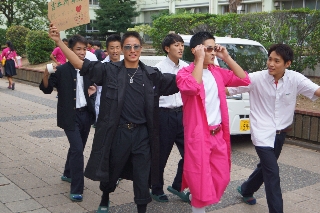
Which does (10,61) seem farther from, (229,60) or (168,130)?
(229,60)

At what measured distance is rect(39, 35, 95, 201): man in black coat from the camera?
204 inches

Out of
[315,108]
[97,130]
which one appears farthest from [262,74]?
[315,108]

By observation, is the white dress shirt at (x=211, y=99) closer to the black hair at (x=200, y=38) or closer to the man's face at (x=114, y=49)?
the black hair at (x=200, y=38)

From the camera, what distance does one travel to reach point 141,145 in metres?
4.19

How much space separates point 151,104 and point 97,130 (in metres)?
0.55

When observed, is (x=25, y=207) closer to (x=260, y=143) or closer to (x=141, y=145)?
(x=141, y=145)

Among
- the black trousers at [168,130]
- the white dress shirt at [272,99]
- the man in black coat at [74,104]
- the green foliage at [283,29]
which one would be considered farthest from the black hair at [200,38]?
the green foliage at [283,29]

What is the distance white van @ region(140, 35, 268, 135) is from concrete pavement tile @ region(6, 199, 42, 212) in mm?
3672

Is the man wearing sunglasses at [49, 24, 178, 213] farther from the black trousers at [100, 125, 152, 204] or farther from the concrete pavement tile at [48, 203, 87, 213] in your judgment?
the concrete pavement tile at [48, 203, 87, 213]

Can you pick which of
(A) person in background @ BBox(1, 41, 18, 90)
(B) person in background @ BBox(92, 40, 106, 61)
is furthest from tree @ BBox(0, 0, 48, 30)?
(B) person in background @ BBox(92, 40, 106, 61)

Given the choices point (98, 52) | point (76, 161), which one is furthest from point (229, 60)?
point (98, 52)

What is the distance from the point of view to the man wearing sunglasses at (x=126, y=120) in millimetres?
4074

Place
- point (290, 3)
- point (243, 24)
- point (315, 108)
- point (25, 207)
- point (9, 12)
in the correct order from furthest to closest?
1. point (9, 12)
2. point (290, 3)
3. point (243, 24)
4. point (315, 108)
5. point (25, 207)

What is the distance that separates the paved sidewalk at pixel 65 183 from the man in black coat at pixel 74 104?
1.15 ft
